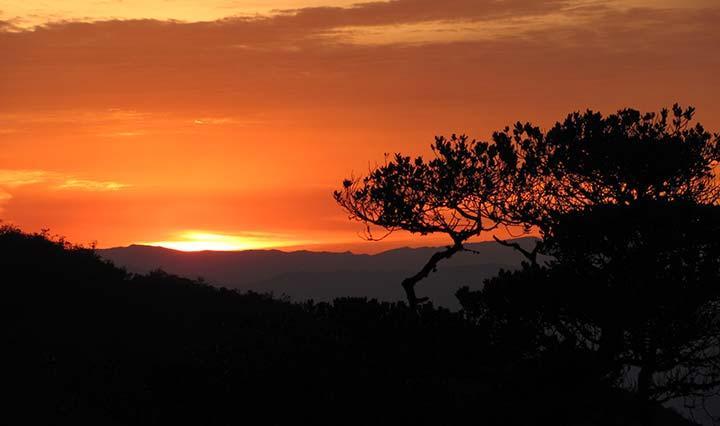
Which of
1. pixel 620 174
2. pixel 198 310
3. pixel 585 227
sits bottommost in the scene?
pixel 198 310

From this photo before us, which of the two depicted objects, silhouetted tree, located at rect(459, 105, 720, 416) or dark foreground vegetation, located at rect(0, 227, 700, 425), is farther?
silhouetted tree, located at rect(459, 105, 720, 416)

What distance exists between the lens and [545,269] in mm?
30922

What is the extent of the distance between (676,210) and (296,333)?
43.7 ft

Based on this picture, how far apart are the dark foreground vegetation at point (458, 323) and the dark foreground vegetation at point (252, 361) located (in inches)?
3.2

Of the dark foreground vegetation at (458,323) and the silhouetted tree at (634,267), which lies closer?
the dark foreground vegetation at (458,323)

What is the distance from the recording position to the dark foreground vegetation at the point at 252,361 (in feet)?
72.7

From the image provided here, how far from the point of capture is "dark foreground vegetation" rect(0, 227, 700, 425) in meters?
22.2

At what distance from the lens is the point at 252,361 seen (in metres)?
24.4

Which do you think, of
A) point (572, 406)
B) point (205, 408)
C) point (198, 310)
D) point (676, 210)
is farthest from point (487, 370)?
point (198, 310)

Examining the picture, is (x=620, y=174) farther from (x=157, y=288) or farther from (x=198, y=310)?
(x=157, y=288)

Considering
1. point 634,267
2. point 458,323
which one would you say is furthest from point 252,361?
point 634,267

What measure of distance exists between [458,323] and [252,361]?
889 centimetres

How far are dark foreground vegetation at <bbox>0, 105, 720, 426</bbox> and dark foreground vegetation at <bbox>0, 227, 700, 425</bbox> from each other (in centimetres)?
8

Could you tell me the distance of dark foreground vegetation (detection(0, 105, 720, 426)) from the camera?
22875mm
